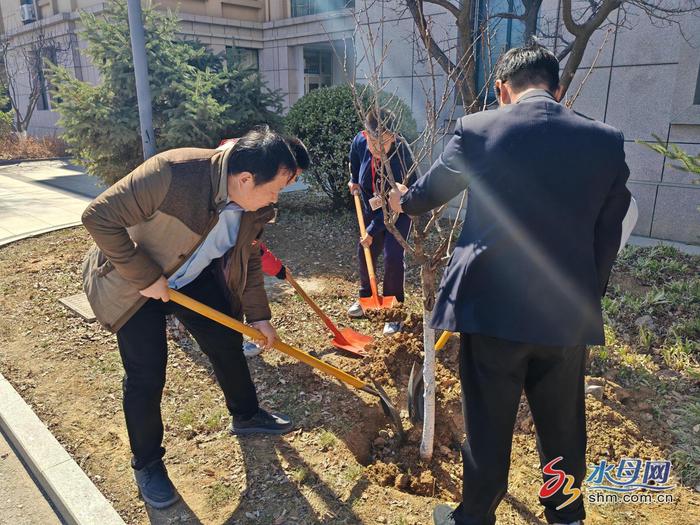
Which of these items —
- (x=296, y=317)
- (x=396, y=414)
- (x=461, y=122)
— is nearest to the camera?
(x=461, y=122)

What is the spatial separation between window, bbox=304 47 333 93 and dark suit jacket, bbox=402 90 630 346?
14.8 metres

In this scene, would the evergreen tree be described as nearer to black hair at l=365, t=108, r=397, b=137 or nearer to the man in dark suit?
black hair at l=365, t=108, r=397, b=137

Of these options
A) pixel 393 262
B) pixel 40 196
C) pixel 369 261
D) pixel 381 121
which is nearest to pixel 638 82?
pixel 393 262

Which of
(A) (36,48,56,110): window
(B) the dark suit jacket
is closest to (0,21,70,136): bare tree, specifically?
(A) (36,48,56,110): window

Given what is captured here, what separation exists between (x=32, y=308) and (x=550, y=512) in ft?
15.4

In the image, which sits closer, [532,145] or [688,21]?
[532,145]

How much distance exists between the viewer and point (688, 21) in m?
5.97

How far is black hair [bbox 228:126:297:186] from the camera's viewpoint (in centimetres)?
230

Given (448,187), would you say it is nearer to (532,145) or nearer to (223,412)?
(532,145)

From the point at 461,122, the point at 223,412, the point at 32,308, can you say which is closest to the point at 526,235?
the point at 461,122

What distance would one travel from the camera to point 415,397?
3189 millimetres

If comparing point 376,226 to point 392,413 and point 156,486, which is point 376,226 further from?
point 156,486

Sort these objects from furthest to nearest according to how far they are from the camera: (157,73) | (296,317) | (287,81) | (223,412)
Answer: (287,81)
(157,73)
(296,317)
(223,412)

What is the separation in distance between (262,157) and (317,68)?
49.1 feet
